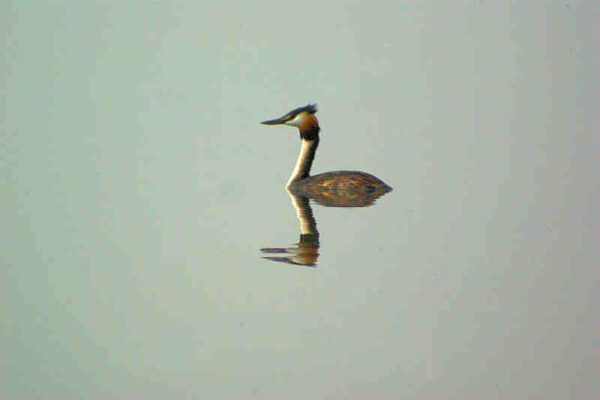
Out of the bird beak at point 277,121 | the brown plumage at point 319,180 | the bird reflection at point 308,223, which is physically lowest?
the bird reflection at point 308,223

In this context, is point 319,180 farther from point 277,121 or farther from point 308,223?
point 308,223

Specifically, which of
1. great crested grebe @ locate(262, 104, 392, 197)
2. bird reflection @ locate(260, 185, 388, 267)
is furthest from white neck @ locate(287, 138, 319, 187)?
bird reflection @ locate(260, 185, 388, 267)

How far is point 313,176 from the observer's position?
443 inches

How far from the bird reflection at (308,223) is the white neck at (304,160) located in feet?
1.13

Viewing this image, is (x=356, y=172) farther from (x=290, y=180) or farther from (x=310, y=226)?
(x=310, y=226)

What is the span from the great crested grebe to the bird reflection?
0.05 meters

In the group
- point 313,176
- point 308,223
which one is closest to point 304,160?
point 313,176

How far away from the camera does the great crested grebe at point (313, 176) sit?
35.2 ft

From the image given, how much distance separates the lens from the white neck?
37.9ft

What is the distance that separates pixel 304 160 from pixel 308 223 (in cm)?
251

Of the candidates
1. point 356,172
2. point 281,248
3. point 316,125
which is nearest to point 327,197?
point 356,172

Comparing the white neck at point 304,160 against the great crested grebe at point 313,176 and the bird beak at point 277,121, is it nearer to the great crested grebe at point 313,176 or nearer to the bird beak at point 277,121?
the great crested grebe at point 313,176

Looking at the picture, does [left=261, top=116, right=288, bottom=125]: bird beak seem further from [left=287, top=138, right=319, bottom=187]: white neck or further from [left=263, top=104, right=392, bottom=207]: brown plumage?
[left=287, top=138, right=319, bottom=187]: white neck

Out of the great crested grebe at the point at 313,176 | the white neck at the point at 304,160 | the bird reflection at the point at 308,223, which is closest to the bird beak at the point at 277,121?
the great crested grebe at the point at 313,176
